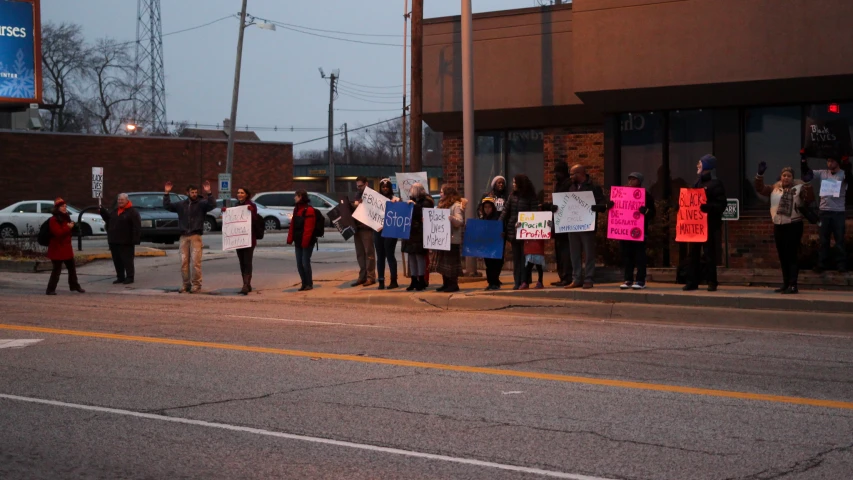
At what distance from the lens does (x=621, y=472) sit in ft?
19.8

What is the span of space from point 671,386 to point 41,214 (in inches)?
1311

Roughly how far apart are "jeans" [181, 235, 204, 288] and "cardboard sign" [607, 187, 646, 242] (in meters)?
7.66

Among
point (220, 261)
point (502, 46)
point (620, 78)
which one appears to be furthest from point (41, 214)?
point (620, 78)

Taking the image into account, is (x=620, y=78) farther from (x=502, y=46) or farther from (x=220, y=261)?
(x=220, y=261)

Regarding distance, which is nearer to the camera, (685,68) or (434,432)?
(434,432)

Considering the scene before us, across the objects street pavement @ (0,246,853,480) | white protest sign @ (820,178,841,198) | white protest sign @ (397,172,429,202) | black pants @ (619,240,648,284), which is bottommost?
street pavement @ (0,246,853,480)

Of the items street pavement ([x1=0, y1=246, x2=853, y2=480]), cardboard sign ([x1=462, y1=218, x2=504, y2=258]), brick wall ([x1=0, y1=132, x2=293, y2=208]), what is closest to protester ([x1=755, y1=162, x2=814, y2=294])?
street pavement ([x1=0, y1=246, x2=853, y2=480])

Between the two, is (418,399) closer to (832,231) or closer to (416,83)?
(832,231)

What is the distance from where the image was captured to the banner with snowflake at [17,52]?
31125 mm

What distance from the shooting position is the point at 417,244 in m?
17.2

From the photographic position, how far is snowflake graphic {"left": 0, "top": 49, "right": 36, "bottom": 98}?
31.1 meters

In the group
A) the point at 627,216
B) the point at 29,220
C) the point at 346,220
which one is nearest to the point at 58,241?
the point at 346,220

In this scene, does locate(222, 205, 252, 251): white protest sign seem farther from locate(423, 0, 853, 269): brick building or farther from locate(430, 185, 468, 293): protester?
locate(423, 0, 853, 269): brick building

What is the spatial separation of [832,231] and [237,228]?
10199mm
